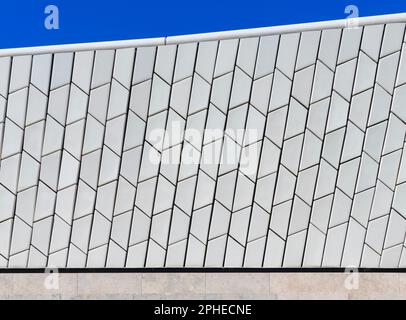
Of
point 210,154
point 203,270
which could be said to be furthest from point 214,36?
point 203,270

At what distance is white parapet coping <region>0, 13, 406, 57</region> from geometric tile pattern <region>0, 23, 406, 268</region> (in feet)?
0.37

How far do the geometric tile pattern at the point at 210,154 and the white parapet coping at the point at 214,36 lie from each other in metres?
0.11

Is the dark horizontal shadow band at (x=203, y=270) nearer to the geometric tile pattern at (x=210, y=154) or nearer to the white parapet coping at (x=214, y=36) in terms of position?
the geometric tile pattern at (x=210, y=154)

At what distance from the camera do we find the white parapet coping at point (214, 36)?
9781 mm

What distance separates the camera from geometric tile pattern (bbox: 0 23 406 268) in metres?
9.86

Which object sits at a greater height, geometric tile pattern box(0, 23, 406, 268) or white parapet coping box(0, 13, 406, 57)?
white parapet coping box(0, 13, 406, 57)

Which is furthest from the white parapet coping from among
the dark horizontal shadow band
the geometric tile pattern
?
the dark horizontal shadow band

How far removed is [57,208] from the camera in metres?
10.4

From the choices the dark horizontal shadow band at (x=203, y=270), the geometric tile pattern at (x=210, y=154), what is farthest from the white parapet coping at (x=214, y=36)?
the dark horizontal shadow band at (x=203, y=270)

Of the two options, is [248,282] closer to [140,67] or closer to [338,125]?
[338,125]

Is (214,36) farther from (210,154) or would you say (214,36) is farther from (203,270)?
(203,270)

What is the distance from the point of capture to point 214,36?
33.1 ft

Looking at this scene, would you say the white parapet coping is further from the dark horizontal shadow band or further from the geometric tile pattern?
the dark horizontal shadow band
